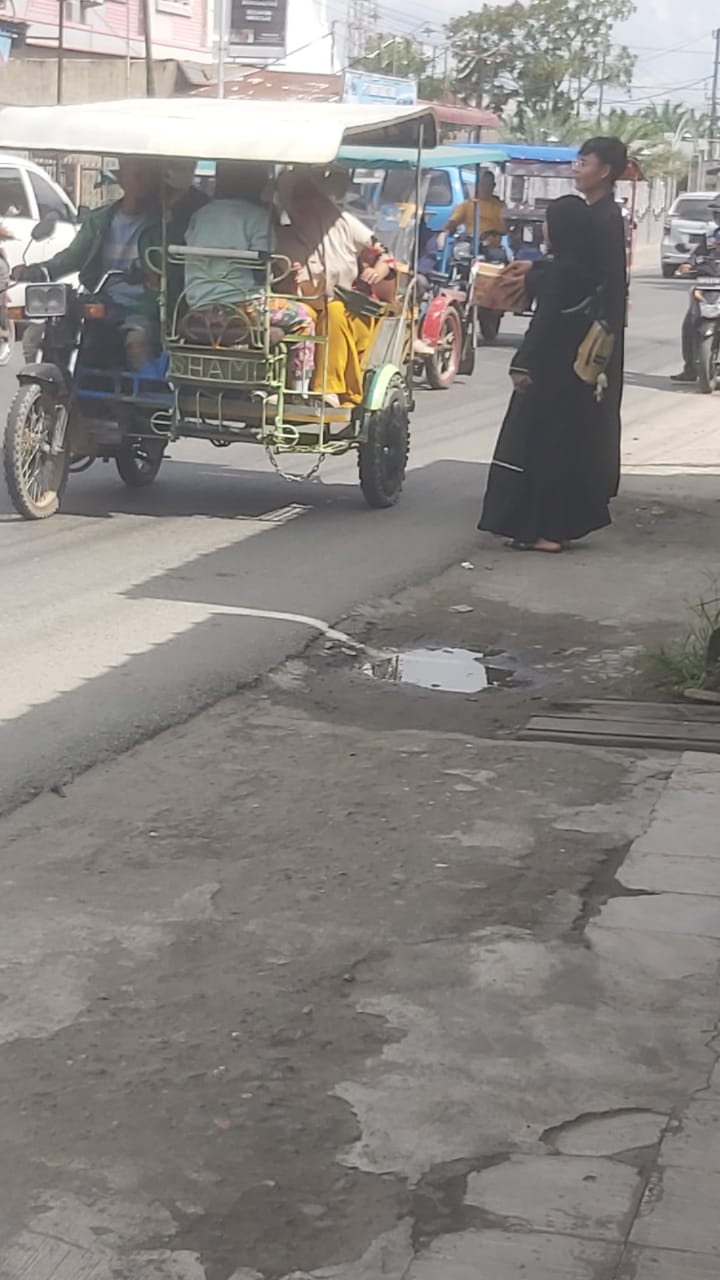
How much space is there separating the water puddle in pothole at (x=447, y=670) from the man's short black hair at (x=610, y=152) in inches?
105

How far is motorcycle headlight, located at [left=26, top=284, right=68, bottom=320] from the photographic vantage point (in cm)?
980

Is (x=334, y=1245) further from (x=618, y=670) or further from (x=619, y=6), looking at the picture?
(x=619, y=6)

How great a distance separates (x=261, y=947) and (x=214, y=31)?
167 ft

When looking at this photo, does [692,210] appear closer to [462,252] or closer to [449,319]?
[462,252]

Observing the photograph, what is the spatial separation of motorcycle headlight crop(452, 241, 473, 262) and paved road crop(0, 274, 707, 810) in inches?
177

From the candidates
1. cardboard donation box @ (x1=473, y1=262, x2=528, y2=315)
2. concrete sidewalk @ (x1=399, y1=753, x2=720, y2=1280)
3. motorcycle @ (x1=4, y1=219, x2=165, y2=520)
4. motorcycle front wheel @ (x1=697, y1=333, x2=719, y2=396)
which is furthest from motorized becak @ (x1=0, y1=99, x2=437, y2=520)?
motorcycle front wheel @ (x1=697, y1=333, x2=719, y2=396)

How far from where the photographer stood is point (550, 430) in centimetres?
951

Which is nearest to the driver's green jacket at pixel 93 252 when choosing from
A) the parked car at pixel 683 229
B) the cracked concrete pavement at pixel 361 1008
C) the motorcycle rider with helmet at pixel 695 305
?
the cracked concrete pavement at pixel 361 1008

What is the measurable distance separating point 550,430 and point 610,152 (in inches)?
52.8

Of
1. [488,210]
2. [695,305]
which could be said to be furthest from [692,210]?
[695,305]

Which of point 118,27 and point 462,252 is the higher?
point 118,27

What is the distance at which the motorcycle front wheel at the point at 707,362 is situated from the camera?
60.2 feet

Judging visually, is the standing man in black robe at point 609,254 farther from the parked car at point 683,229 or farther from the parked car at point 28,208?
the parked car at point 683,229

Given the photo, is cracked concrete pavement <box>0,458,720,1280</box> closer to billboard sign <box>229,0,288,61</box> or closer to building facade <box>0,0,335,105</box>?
building facade <box>0,0,335,105</box>
